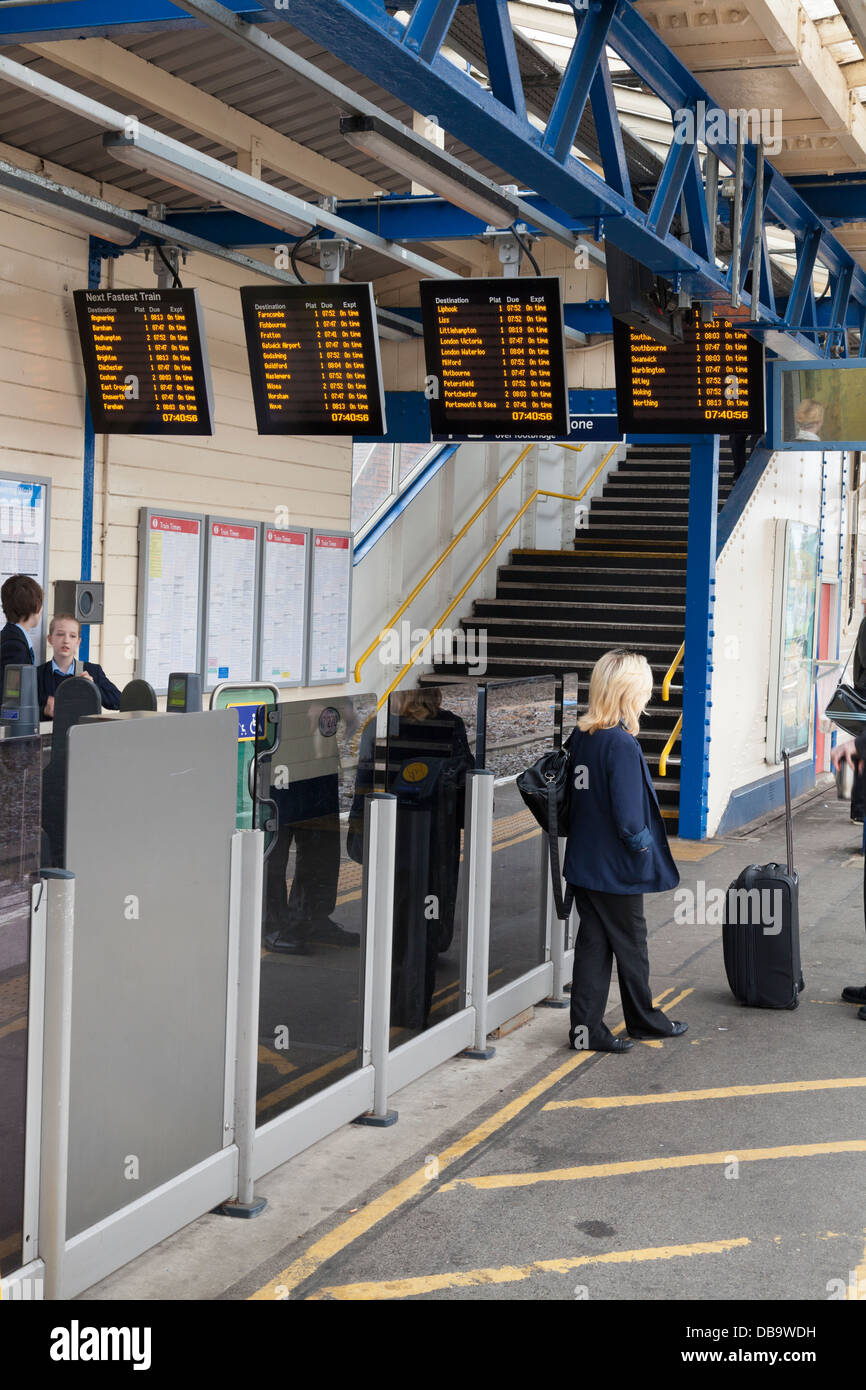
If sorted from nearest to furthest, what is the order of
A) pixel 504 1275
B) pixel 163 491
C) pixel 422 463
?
pixel 504 1275 → pixel 163 491 → pixel 422 463

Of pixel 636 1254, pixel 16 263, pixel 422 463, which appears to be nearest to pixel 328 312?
pixel 16 263

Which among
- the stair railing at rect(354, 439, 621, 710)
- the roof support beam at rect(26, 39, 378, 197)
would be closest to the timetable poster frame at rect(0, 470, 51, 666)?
the roof support beam at rect(26, 39, 378, 197)

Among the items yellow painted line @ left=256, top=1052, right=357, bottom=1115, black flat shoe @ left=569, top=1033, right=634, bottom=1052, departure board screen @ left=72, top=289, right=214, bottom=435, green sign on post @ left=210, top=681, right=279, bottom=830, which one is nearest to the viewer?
green sign on post @ left=210, top=681, right=279, bottom=830

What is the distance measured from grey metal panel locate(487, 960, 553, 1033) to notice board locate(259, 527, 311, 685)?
348 centimetres

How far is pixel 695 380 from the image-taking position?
8.41 m

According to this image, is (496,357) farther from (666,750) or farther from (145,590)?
(666,750)

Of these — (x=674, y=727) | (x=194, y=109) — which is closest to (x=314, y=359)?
(x=194, y=109)

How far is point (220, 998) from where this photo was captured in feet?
13.2

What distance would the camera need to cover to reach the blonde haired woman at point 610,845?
5.62 m

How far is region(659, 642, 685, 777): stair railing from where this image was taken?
11461 millimetres

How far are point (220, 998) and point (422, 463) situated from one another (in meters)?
9.79

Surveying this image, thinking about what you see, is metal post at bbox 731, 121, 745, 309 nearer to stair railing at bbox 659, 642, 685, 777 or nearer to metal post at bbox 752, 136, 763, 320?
metal post at bbox 752, 136, 763, 320
